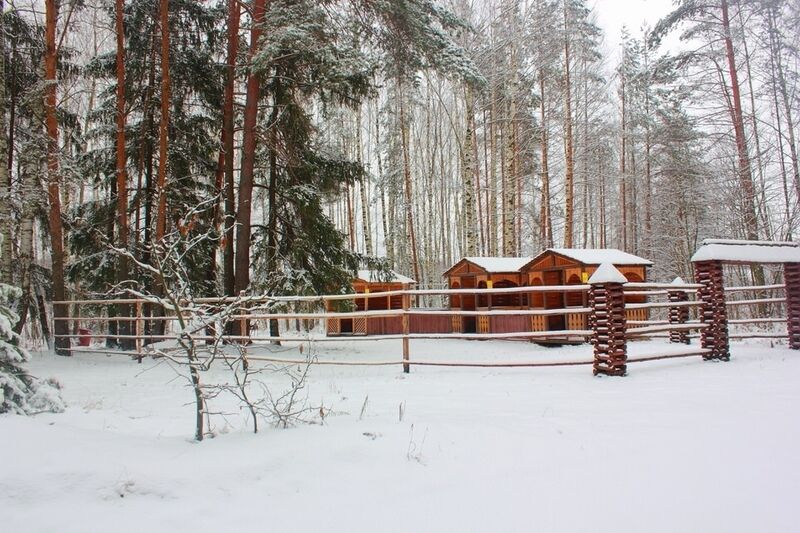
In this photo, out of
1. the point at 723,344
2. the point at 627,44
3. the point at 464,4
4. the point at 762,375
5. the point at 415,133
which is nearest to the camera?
the point at 762,375

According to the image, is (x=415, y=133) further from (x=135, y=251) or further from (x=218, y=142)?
(x=135, y=251)

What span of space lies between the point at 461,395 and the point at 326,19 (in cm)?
778

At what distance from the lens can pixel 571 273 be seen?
13.8 m

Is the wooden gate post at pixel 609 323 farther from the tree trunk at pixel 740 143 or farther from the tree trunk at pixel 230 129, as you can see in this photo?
the tree trunk at pixel 740 143

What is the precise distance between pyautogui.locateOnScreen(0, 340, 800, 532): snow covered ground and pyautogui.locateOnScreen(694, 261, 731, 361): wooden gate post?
2392 millimetres

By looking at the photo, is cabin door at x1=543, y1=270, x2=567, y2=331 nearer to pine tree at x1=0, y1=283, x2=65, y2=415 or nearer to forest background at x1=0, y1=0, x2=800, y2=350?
forest background at x1=0, y1=0, x2=800, y2=350

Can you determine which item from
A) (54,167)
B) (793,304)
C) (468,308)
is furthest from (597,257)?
(54,167)

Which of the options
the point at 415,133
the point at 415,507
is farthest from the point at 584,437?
the point at 415,133

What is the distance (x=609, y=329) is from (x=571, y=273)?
7881 mm

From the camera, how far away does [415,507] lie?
2717mm

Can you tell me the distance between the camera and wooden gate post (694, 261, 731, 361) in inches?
291

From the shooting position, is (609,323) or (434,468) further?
(609,323)

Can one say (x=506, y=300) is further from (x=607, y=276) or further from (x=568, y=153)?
(x=607, y=276)

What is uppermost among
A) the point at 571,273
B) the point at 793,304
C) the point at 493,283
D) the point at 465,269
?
the point at 465,269
